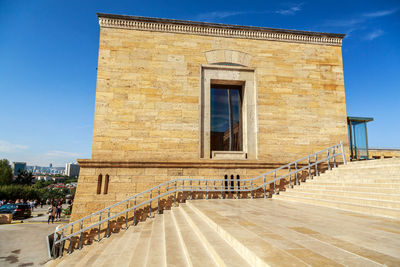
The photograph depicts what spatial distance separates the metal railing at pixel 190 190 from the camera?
7.85m

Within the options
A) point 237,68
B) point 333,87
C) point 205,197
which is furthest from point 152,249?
point 333,87

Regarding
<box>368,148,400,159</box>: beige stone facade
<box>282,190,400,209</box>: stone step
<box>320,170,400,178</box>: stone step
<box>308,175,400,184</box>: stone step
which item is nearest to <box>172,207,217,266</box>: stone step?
<box>282,190,400,209</box>: stone step

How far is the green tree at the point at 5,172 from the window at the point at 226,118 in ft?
199

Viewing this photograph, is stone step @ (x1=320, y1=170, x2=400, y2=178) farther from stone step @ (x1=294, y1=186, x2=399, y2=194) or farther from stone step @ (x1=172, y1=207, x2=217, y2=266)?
stone step @ (x1=172, y1=207, x2=217, y2=266)

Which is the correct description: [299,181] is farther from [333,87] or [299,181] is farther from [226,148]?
[333,87]

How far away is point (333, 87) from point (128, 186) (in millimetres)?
10950

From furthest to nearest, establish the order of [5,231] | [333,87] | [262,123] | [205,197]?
[5,231], [333,87], [262,123], [205,197]

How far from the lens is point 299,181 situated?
9969 millimetres

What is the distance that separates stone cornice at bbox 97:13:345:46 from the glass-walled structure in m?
4.24

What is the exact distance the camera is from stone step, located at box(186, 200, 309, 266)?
7.41ft

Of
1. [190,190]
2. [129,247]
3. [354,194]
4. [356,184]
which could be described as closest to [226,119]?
[190,190]

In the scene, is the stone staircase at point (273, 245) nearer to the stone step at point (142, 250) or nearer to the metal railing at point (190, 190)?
the stone step at point (142, 250)

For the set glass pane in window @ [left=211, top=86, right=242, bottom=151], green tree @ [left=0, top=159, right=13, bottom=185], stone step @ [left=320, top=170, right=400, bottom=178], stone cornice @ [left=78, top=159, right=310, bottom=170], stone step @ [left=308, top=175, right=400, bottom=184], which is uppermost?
glass pane in window @ [left=211, top=86, right=242, bottom=151]

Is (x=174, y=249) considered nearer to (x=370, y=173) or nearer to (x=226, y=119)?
(x=370, y=173)
